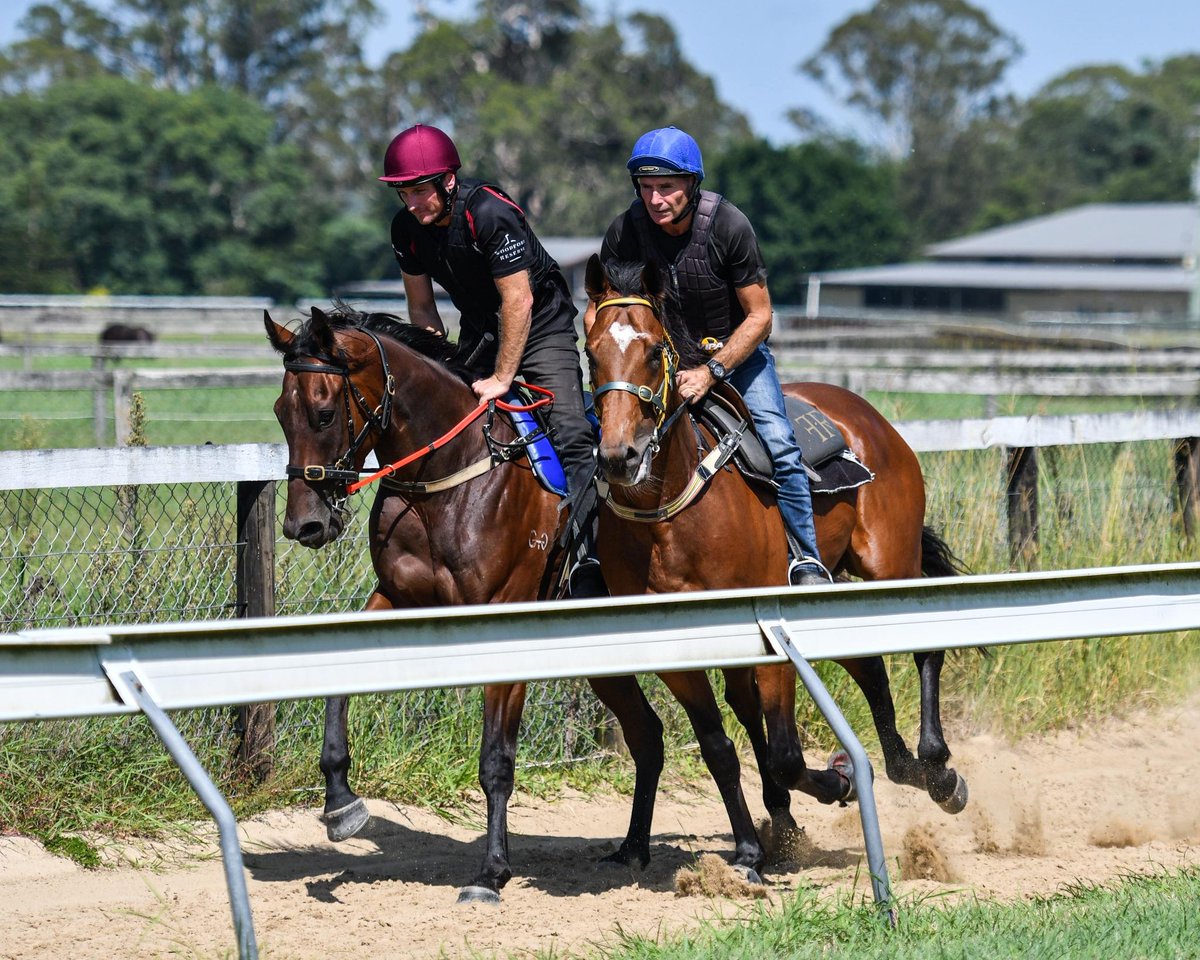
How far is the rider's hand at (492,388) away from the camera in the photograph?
19.8ft

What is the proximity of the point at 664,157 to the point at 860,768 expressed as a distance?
2440mm

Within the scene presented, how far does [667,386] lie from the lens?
210 inches

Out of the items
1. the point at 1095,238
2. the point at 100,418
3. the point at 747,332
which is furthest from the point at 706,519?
the point at 1095,238

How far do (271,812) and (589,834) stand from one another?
1378mm

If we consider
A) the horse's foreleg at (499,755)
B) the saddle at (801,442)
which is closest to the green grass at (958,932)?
the horse's foreleg at (499,755)

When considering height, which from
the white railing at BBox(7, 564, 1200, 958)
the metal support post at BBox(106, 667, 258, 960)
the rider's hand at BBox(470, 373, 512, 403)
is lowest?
the metal support post at BBox(106, 667, 258, 960)

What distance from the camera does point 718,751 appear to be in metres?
5.77

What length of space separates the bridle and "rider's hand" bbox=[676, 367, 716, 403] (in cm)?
4

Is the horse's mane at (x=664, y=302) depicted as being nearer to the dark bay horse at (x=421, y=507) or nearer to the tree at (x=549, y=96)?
the dark bay horse at (x=421, y=507)

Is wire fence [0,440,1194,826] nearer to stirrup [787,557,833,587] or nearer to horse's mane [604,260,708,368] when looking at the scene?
stirrup [787,557,833,587]

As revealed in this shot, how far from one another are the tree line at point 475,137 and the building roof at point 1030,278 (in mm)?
3710

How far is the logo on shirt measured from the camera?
19.6 feet

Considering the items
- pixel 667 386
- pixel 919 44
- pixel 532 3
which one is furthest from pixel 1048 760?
pixel 919 44

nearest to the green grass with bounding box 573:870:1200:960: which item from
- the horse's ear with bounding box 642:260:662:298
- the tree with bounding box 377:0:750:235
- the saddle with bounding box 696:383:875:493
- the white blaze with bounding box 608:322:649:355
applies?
the saddle with bounding box 696:383:875:493
